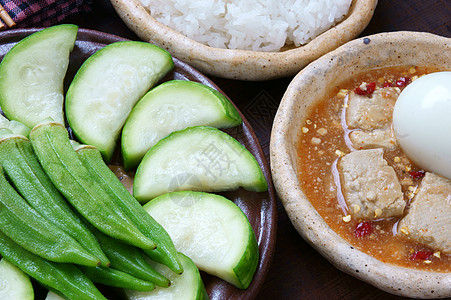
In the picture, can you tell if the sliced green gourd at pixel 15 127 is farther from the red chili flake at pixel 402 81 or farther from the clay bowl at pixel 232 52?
the red chili flake at pixel 402 81

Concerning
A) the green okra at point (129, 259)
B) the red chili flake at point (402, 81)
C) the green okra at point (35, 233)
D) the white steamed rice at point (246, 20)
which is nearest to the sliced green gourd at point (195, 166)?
the green okra at point (129, 259)

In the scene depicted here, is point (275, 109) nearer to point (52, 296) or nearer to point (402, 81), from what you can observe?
point (402, 81)

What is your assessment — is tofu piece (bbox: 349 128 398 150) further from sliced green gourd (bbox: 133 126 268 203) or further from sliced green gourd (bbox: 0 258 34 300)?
sliced green gourd (bbox: 0 258 34 300)

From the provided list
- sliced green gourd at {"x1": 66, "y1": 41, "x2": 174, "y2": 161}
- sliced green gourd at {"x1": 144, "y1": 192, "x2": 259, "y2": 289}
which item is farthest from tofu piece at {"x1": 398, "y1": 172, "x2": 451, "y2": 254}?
sliced green gourd at {"x1": 66, "y1": 41, "x2": 174, "y2": 161}

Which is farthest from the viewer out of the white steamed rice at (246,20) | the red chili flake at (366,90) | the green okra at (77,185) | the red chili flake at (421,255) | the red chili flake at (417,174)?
the white steamed rice at (246,20)

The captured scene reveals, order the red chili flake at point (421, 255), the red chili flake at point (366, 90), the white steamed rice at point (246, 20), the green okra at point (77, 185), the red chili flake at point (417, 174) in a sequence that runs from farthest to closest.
→ the white steamed rice at point (246, 20), the red chili flake at point (366, 90), the red chili flake at point (417, 174), the red chili flake at point (421, 255), the green okra at point (77, 185)
